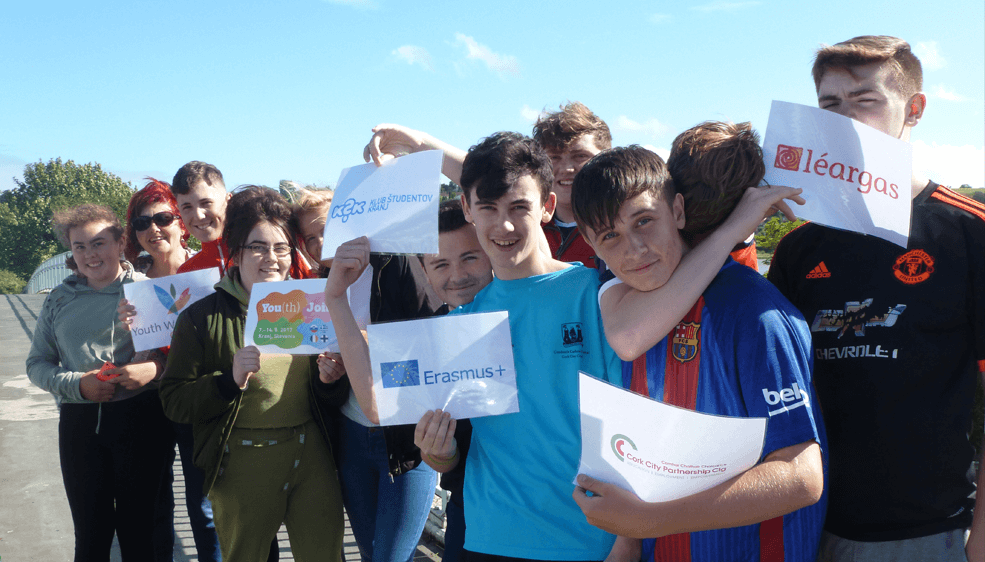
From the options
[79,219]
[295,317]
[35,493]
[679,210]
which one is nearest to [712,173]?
[679,210]

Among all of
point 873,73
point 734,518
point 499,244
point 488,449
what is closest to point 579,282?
point 499,244

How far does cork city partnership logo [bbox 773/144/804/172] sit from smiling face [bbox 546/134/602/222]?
4.62 feet

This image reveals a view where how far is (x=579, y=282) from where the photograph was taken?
2018 mm

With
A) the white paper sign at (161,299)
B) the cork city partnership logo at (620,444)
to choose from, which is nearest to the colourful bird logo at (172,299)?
the white paper sign at (161,299)

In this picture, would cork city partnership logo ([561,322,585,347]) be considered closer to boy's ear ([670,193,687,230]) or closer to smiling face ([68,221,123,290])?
boy's ear ([670,193,687,230])

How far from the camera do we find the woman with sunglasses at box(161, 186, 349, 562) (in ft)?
9.48

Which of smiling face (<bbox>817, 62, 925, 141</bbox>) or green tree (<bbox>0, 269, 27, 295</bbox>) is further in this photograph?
green tree (<bbox>0, 269, 27, 295</bbox>)

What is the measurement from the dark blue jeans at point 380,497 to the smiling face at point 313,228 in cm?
89

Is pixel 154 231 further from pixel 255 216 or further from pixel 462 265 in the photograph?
pixel 462 265

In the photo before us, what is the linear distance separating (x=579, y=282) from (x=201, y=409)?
1808mm

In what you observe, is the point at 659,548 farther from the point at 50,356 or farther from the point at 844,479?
the point at 50,356

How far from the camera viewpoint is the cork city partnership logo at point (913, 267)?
1.76 m

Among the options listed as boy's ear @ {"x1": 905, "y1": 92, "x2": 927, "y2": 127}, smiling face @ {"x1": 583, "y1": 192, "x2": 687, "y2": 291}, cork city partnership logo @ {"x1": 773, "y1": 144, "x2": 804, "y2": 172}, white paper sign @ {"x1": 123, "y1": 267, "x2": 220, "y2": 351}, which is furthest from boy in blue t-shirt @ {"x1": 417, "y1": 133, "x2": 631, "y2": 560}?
white paper sign @ {"x1": 123, "y1": 267, "x2": 220, "y2": 351}

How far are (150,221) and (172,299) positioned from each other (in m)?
0.72
